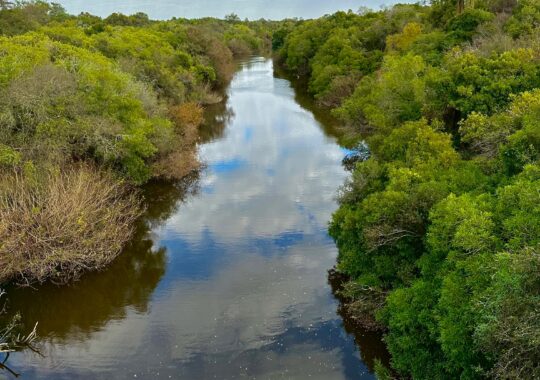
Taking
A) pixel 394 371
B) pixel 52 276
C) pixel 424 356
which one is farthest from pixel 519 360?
pixel 52 276

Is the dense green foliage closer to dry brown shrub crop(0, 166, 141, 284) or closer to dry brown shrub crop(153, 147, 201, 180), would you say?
dry brown shrub crop(153, 147, 201, 180)

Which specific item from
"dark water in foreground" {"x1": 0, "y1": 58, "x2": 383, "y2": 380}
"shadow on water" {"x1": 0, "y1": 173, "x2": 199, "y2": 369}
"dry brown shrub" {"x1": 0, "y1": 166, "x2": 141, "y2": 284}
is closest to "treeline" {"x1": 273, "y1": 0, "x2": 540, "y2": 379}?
"dark water in foreground" {"x1": 0, "y1": 58, "x2": 383, "y2": 380}

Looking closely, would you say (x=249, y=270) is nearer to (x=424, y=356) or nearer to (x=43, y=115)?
(x=424, y=356)

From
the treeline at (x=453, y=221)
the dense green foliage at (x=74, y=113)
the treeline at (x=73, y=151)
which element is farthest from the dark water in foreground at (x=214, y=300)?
the dense green foliage at (x=74, y=113)

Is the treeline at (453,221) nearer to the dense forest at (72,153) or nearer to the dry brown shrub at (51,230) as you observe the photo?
the dry brown shrub at (51,230)

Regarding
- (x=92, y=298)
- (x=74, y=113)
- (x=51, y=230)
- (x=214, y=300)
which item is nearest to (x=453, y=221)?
(x=214, y=300)
